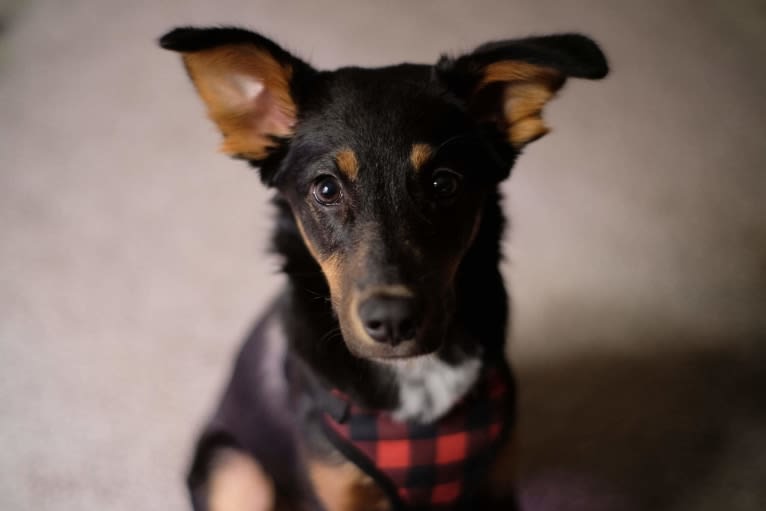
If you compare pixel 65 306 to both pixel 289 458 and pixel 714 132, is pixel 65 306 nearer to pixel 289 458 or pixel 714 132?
pixel 289 458

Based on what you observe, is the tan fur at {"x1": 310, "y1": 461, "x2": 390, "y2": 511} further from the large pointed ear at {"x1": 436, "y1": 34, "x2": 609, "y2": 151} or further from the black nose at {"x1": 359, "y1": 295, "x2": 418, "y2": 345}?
the large pointed ear at {"x1": 436, "y1": 34, "x2": 609, "y2": 151}

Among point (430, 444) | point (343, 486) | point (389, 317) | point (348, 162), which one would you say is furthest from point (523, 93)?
A: point (343, 486)

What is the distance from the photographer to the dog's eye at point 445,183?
1.40m

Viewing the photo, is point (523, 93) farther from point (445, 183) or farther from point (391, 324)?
point (391, 324)

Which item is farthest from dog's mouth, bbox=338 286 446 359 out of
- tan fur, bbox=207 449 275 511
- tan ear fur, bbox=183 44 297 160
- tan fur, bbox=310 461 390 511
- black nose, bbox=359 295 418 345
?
tan fur, bbox=207 449 275 511

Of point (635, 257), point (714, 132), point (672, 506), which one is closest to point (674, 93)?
point (714, 132)

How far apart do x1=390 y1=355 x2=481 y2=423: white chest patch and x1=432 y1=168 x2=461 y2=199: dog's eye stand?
399mm

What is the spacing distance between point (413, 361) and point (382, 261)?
0.35 meters

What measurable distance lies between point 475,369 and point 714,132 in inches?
85.1

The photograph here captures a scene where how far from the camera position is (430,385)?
5.14 feet

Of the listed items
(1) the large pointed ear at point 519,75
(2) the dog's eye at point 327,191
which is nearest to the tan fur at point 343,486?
(2) the dog's eye at point 327,191

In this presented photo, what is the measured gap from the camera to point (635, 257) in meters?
2.67

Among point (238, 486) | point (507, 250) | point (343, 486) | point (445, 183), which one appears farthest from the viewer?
point (507, 250)

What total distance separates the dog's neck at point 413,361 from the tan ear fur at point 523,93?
0.16m
